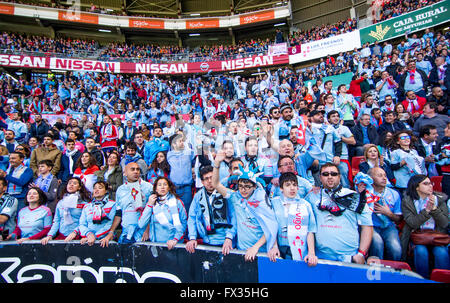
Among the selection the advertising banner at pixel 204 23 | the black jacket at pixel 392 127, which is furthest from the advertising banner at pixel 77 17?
the black jacket at pixel 392 127

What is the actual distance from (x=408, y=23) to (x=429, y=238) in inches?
747

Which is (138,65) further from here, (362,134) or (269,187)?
(269,187)

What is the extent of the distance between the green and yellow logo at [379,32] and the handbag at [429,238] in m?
18.9

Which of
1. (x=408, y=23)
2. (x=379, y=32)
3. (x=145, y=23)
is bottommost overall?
(x=408, y=23)

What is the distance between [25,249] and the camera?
113 inches

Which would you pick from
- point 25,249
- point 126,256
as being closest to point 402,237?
point 126,256

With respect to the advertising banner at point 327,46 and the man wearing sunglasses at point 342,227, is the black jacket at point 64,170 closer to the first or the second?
the man wearing sunglasses at point 342,227

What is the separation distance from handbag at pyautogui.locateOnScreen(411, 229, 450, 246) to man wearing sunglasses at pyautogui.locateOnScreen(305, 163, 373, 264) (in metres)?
0.57

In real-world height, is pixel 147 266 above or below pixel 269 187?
below

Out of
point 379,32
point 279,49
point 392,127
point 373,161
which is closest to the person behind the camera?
point 373,161

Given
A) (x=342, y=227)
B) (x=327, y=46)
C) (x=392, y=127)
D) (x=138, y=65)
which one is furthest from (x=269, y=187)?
(x=138, y=65)

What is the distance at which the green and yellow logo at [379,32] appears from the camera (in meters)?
16.7

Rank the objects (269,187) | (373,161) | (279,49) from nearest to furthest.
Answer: (269,187) < (373,161) < (279,49)

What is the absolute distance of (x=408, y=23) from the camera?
15.7m
